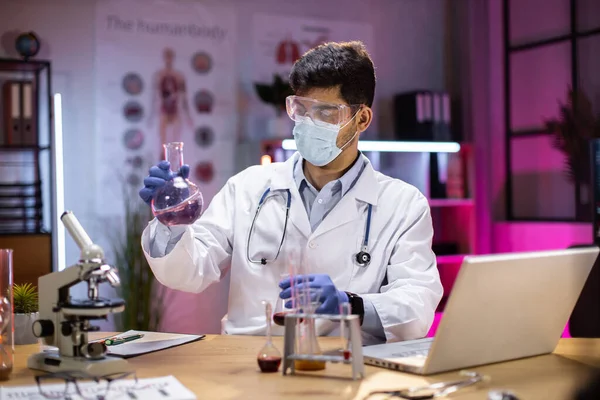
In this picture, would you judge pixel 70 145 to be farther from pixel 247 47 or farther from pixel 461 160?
pixel 461 160

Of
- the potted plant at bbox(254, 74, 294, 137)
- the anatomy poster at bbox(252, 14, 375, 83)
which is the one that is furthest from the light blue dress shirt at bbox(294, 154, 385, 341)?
the anatomy poster at bbox(252, 14, 375, 83)

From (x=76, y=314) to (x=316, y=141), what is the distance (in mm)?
1066

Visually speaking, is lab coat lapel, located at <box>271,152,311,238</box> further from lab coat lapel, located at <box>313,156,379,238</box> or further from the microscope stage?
the microscope stage

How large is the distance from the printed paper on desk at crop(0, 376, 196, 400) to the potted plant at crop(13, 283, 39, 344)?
0.58 meters

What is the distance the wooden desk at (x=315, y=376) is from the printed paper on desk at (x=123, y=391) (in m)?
0.05

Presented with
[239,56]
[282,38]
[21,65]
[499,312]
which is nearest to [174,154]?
[499,312]

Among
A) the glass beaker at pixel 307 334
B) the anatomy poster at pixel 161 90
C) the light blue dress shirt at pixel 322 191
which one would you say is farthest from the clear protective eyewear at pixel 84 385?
the anatomy poster at pixel 161 90

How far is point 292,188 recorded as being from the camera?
2.56 m

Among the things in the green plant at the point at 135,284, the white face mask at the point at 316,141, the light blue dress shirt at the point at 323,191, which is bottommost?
the green plant at the point at 135,284

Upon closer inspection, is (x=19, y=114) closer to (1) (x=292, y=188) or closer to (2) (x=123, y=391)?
(1) (x=292, y=188)

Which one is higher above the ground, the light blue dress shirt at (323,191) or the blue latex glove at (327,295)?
the light blue dress shirt at (323,191)

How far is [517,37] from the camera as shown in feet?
18.3

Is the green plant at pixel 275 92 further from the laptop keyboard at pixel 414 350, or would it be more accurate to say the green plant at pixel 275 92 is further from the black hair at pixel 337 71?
the laptop keyboard at pixel 414 350

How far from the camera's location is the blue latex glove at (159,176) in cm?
193
